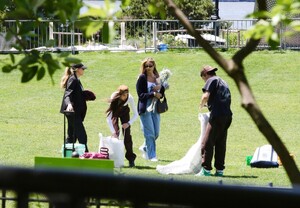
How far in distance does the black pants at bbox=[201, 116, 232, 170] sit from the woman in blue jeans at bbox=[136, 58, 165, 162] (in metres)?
1.37

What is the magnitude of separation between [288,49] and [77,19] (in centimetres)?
2607

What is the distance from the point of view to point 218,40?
29.0m

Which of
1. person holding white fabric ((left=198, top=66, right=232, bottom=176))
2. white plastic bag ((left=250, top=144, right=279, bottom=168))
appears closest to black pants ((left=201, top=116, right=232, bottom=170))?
person holding white fabric ((left=198, top=66, right=232, bottom=176))

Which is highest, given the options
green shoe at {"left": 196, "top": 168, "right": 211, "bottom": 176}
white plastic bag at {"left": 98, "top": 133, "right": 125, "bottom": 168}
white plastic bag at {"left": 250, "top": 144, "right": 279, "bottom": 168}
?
white plastic bag at {"left": 98, "top": 133, "right": 125, "bottom": 168}

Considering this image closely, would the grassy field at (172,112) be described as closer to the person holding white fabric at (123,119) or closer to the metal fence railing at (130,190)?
the person holding white fabric at (123,119)

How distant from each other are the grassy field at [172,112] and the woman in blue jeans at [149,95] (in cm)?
57

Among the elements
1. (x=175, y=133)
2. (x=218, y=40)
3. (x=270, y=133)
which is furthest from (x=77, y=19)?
(x=218, y=40)

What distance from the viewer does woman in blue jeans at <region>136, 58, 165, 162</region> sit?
14358 millimetres

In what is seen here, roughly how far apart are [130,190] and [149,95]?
42.6 ft

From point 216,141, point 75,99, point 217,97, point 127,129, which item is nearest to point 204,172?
point 216,141

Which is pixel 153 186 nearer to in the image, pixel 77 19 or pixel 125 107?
pixel 77 19

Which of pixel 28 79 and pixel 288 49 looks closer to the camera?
pixel 28 79

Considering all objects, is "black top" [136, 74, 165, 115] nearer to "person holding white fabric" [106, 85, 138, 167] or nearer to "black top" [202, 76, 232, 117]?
"person holding white fabric" [106, 85, 138, 167]

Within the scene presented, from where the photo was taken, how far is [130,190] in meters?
1.47
